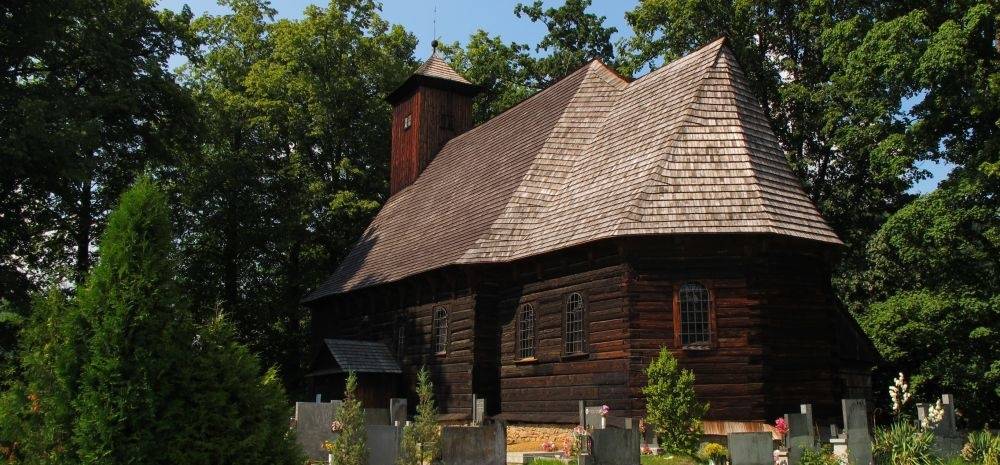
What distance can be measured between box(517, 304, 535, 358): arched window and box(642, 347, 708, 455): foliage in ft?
13.2

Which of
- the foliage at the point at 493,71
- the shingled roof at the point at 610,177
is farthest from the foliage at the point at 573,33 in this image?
the shingled roof at the point at 610,177

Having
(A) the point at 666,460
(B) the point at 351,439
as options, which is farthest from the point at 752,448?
(B) the point at 351,439

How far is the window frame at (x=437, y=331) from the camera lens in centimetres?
2205

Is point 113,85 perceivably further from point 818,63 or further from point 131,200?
point 818,63

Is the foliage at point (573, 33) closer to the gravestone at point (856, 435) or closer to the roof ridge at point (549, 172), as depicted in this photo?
the roof ridge at point (549, 172)

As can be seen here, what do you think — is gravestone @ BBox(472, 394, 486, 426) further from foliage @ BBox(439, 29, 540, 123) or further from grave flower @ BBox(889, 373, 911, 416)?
foliage @ BBox(439, 29, 540, 123)

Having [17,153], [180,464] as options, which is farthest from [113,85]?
[180,464]

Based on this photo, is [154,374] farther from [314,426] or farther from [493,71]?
[493,71]

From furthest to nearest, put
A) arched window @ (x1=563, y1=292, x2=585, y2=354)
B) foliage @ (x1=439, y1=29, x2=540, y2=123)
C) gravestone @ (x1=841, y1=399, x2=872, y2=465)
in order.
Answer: foliage @ (x1=439, y1=29, x2=540, y2=123)
arched window @ (x1=563, y1=292, x2=585, y2=354)
gravestone @ (x1=841, y1=399, x2=872, y2=465)

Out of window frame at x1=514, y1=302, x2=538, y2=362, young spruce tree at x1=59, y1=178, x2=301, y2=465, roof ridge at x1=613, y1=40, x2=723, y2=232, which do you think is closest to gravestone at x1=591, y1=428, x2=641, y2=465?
young spruce tree at x1=59, y1=178, x2=301, y2=465

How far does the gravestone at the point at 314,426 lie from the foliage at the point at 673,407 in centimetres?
594

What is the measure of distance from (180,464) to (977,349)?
21.7m

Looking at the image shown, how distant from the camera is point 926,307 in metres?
22.6

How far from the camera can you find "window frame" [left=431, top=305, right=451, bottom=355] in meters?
22.0
